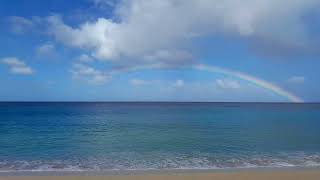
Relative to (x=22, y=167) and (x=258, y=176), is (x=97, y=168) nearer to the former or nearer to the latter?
(x=22, y=167)

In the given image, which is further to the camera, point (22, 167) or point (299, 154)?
point (299, 154)

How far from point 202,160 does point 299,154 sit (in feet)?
13.9

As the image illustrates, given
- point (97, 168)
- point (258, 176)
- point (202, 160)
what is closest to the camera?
point (258, 176)

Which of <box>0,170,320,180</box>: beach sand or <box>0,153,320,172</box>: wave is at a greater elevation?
<box>0,170,320,180</box>: beach sand

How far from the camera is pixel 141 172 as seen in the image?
9.54 metres

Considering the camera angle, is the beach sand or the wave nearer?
the beach sand

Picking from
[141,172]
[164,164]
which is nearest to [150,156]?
[164,164]

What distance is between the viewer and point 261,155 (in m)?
13.6

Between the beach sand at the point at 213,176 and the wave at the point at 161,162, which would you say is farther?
the wave at the point at 161,162

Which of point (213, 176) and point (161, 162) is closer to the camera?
point (213, 176)

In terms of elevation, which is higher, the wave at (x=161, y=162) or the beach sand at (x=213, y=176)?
the beach sand at (x=213, y=176)

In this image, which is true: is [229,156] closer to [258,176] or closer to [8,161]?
[258,176]

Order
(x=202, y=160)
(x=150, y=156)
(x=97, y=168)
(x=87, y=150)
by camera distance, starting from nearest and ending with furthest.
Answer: (x=97, y=168) → (x=202, y=160) → (x=150, y=156) → (x=87, y=150)

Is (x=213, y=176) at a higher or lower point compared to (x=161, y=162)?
→ higher
